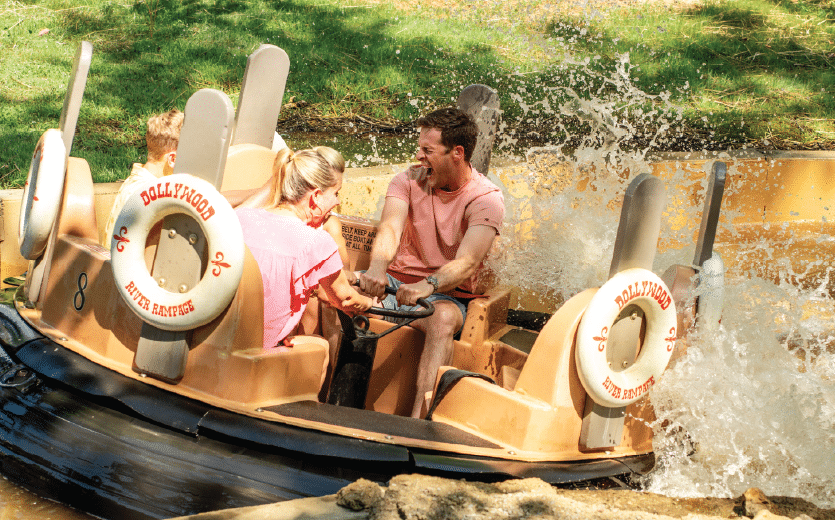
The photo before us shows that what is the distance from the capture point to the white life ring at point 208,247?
8.18 feet

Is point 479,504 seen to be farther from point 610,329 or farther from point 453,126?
point 453,126

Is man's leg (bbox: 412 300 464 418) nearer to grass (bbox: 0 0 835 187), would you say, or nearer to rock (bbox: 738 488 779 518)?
rock (bbox: 738 488 779 518)

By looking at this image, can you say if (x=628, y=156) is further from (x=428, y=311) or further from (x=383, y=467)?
(x=383, y=467)

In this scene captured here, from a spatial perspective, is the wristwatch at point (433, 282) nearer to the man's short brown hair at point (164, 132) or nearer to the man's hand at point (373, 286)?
the man's hand at point (373, 286)

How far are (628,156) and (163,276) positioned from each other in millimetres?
4737

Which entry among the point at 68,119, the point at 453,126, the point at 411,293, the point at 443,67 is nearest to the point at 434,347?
the point at 411,293

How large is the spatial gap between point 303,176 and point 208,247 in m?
0.44

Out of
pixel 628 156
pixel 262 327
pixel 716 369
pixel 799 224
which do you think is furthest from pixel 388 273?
pixel 799 224

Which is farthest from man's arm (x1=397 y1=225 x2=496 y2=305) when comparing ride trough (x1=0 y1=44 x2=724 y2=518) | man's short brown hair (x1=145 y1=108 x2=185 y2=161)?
man's short brown hair (x1=145 y1=108 x2=185 y2=161)

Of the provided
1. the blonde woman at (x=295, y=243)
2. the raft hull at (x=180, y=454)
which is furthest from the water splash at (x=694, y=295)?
the blonde woman at (x=295, y=243)

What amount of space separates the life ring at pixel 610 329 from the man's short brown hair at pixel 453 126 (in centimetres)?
120

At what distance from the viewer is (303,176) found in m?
2.79

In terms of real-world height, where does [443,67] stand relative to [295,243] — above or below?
above

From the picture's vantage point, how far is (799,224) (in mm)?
6285
